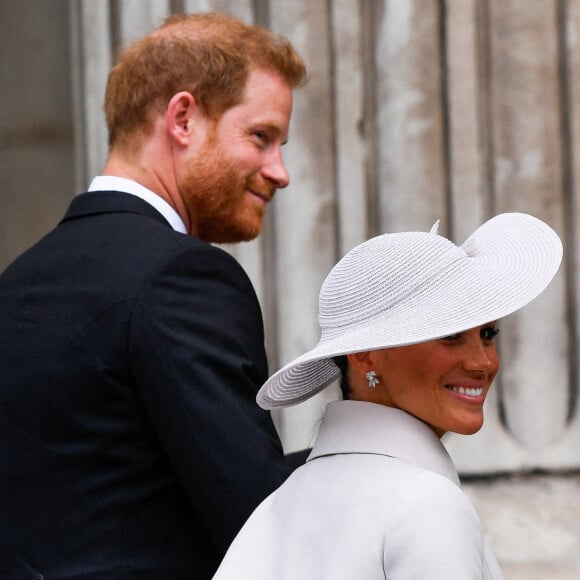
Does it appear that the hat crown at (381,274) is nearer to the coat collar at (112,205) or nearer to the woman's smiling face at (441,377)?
the woman's smiling face at (441,377)

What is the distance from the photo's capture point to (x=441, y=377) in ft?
5.84

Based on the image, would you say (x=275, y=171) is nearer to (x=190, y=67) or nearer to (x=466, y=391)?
(x=190, y=67)

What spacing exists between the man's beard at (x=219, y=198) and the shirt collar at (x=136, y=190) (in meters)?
0.05

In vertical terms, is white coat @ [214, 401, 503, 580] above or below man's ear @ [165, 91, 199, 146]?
below

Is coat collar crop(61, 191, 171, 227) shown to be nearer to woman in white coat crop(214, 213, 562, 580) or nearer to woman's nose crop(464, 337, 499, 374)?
woman in white coat crop(214, 213, 562, 580)

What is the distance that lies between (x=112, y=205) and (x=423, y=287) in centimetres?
83

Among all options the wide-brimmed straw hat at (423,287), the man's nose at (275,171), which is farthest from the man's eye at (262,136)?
the wide-brimmed straw hat at (423,287)

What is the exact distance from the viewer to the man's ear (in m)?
2.53

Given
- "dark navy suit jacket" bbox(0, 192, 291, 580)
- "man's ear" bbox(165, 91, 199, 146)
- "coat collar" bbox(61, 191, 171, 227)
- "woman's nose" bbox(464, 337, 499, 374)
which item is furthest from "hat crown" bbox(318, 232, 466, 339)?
"man's ear" bbox(165, 91, 199, 146)

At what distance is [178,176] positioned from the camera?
2.54 metres

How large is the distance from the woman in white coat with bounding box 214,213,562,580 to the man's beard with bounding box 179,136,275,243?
0.73m

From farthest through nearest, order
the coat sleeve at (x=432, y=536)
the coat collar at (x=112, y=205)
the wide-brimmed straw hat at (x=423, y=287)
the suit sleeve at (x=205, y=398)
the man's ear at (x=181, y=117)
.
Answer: the man's ear at (x=181, y=117)
the coat collar at (x=112, y=205)
the suit sleeve at (x=205, y=398)
the wide-brimmed straw hat at (x=423, y=287)
the coat sleeve at (x=432, y=536)

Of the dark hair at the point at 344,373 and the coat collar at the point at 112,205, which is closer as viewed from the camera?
the dark hair at the point at 344,373

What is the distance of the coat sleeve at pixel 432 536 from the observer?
5.09 feet
